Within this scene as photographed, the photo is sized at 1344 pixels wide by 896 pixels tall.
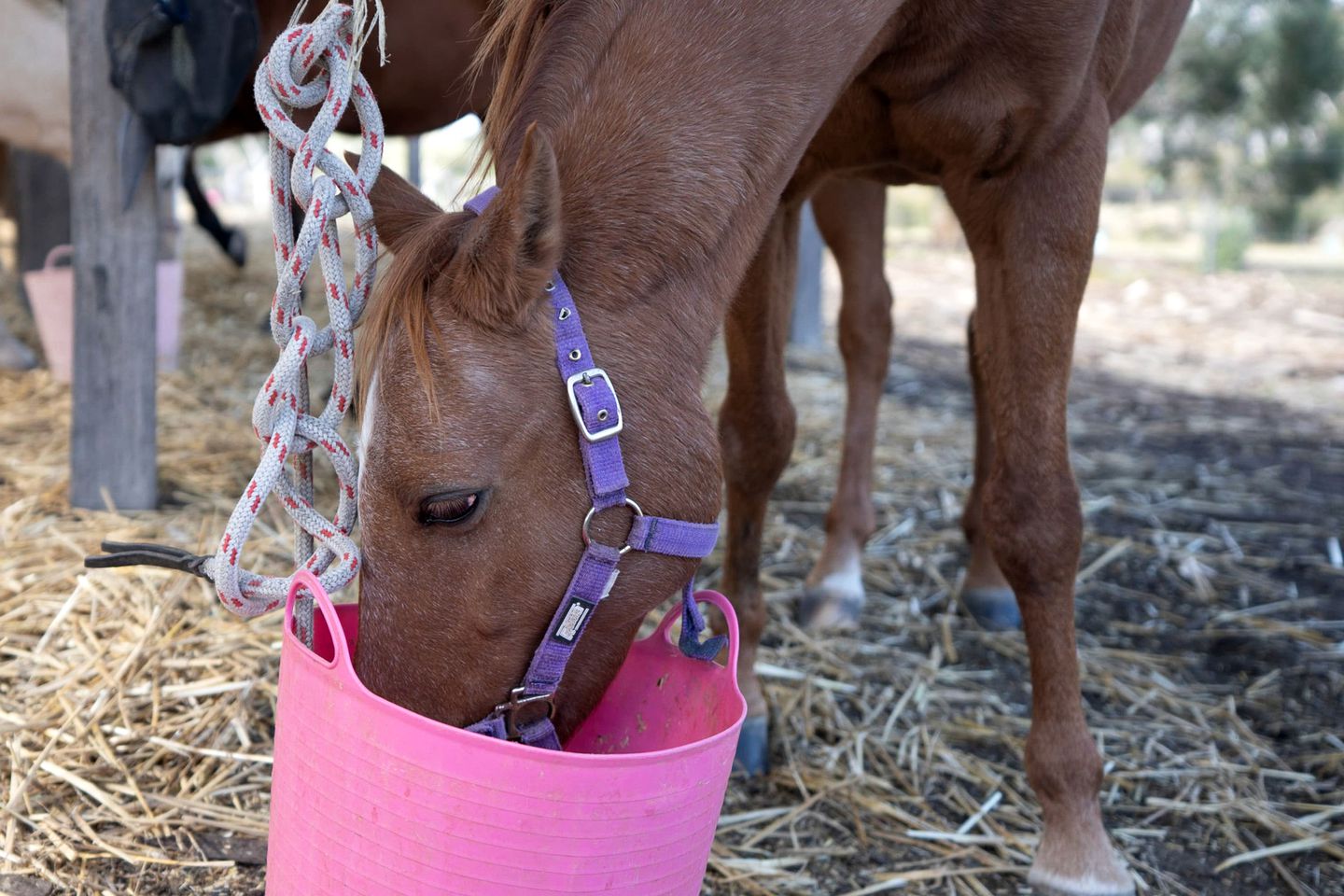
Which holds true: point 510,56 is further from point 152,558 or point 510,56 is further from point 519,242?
point 152,558

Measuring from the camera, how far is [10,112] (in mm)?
3795

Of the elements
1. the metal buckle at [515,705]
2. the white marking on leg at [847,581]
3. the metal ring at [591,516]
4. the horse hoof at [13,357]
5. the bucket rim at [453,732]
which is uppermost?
the metal ring at [591,516]

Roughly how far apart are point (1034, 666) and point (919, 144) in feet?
3.10

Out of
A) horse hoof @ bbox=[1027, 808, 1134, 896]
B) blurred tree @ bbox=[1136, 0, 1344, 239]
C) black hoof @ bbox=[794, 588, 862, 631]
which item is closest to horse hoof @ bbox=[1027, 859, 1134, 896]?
horse hoof @ bbox=[1027, 808, 1134, 896]

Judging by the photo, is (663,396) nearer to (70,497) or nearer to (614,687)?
(614,687)

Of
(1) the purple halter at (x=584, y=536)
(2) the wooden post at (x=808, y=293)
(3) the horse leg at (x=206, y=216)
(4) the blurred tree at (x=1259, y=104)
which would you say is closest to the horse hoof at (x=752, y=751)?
(1) the purple halter at (x=584, y=536)

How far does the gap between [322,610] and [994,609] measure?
2.17 metres

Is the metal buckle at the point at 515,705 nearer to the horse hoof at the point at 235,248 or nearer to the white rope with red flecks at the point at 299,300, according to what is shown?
the white rope with red flecks at the point at 299,300

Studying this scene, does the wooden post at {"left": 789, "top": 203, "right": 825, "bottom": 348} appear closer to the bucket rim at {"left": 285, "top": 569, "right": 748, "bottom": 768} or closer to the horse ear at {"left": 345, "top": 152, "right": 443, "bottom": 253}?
the horse ear at {"left": 345, "top": 152, "right": 443, "bottom": 253}

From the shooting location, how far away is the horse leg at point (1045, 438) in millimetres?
1874

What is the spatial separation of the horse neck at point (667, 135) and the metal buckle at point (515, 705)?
18.0 inches

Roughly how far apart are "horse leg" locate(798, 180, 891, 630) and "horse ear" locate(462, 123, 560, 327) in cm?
184

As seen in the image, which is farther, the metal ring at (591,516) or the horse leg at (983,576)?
the horse leg at (983,576)

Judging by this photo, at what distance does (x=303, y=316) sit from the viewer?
141 cm
